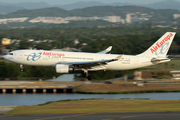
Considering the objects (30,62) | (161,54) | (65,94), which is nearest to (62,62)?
(30,62)

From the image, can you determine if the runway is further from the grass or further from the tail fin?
the tail fin

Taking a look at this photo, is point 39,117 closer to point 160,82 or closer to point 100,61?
point 100,61

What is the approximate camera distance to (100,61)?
49.2 metres

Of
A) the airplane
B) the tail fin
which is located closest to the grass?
the airplane

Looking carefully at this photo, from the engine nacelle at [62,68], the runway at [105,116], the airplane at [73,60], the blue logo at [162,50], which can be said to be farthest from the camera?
the blue logo at [162,50]

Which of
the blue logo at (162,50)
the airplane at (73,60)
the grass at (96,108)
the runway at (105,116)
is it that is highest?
the blue logo at (162,50)

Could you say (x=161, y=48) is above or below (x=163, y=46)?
below

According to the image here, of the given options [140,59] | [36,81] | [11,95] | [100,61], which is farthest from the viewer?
[36,81]

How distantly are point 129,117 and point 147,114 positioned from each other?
2.49 m

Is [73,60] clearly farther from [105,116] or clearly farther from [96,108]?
[105,116]

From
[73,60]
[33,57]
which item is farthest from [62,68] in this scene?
[33,57]

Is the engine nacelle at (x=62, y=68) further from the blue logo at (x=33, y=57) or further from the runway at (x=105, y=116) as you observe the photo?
the runway at (x=105, y=116)

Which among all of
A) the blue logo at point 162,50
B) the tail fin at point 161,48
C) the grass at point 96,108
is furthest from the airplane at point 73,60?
the grass at point 96,108

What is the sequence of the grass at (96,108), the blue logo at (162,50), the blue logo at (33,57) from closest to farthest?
1. the grass at (96,108)
2. the blue logo at (33,57)
3. the blue logo at (162,50)
